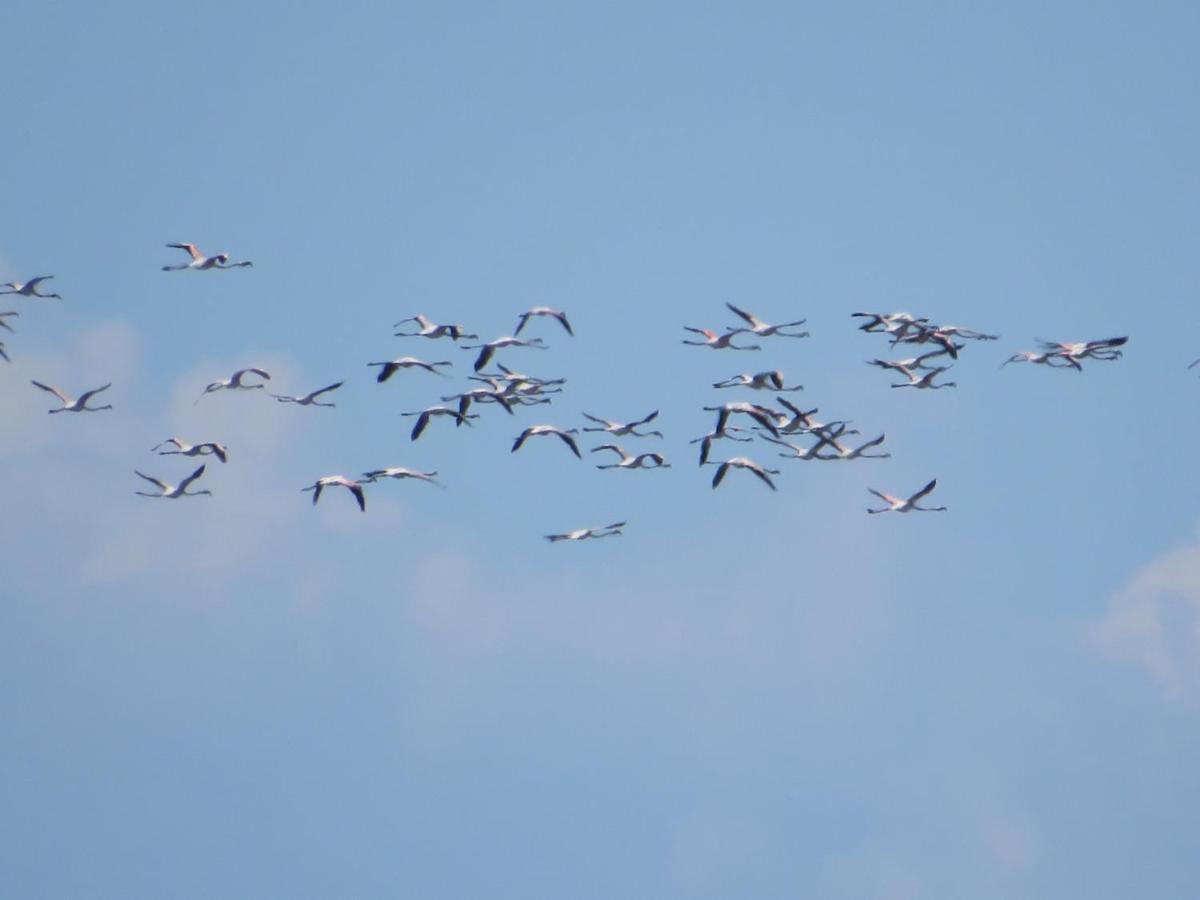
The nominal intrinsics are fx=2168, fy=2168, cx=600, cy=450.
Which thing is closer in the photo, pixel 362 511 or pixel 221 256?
pixel 362 511

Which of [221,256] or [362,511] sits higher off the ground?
[221,256]

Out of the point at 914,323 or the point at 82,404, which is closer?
the point at 914,323

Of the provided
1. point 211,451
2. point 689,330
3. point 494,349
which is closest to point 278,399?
point 211,451

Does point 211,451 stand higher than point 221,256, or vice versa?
point 221,256

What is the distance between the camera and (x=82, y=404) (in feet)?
169

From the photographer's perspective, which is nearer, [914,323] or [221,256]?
[914,323]

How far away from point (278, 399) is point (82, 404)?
16.0 ft

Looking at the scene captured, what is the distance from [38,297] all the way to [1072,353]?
23916 mm

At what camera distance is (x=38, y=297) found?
5028cm

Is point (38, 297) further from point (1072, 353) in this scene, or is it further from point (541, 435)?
point (1072, 353)

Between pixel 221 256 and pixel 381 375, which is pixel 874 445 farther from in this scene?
pixel 221 256

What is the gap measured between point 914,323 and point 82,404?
64.5ft

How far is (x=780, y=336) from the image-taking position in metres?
50.3

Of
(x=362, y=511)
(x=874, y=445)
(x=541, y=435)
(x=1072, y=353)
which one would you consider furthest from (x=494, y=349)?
(x=1072, y=353)
